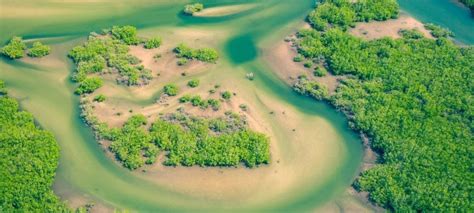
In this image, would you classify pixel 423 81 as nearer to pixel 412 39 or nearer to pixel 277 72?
pixel 412 39

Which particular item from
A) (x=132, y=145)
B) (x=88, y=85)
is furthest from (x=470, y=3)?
(x=88, y=85)

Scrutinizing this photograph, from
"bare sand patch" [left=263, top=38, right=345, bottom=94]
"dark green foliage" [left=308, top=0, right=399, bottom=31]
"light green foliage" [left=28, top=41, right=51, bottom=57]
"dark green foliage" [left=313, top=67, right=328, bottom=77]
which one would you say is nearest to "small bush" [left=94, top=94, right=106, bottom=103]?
"light green foliage" [left=28, top=41, right=51, bottom=57]

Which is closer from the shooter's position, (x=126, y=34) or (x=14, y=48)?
(x=14, y=48)

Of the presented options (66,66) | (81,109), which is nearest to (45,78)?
(66,66)

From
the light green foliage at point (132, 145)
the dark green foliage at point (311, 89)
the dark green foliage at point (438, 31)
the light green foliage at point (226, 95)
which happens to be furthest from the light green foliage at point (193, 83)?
the dark green foliage at point (438, 31)

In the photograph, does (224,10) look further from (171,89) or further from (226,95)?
(171,89)

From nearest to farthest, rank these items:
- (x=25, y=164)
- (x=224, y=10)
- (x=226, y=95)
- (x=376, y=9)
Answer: (x=25, y=164) < (x=226, y=95) < (x=376, y=9) < (x=224, y=10)

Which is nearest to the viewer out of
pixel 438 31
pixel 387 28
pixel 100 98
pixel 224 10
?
pixel 100 98
